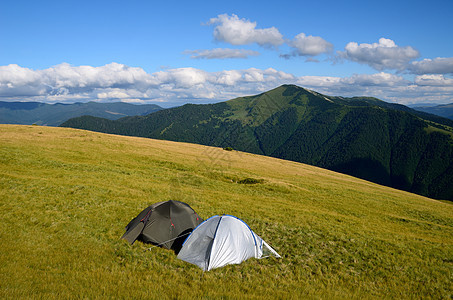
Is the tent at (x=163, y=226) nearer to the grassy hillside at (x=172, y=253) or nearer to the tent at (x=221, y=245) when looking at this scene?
the grassy hillside at (x=172, y=253)

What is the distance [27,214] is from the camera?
16.1 m

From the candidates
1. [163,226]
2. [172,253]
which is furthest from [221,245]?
[163,226]

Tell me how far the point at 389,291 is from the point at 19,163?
38.0 meters

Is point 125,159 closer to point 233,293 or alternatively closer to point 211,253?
point 211,253

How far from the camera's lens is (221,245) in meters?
13.5

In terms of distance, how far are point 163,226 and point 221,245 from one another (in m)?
4.05

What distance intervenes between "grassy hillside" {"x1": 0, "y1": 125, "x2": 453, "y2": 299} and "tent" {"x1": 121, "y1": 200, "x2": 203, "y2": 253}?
25.4 inches

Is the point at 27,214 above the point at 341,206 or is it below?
above

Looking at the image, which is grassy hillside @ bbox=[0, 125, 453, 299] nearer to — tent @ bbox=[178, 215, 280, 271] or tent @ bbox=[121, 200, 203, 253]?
tent @ bbox=[178, 215, 280, 271]

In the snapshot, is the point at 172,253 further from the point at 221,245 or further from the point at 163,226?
the point at 221,245

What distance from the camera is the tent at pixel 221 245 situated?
13.1 m

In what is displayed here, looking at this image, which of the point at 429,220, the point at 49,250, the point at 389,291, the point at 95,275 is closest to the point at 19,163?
the point at 49,250

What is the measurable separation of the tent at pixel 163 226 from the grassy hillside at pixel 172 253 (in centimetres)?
64

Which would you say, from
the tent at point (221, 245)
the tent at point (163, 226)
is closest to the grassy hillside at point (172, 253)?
the tent at point (221, 245)
